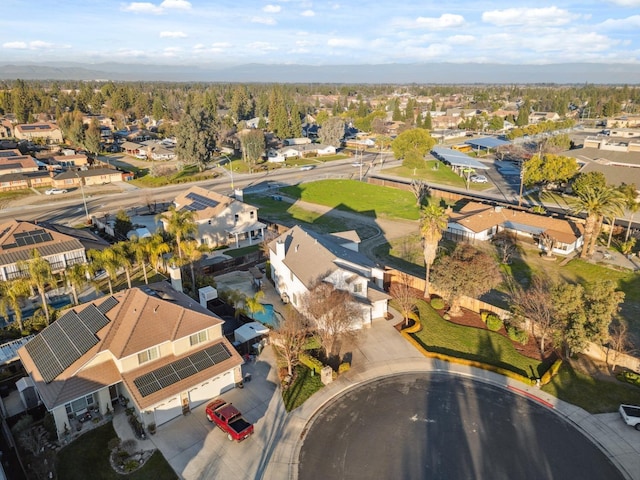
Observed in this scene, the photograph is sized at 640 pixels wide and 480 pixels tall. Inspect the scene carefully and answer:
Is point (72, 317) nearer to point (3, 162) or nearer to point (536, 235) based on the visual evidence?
point (536, 235)

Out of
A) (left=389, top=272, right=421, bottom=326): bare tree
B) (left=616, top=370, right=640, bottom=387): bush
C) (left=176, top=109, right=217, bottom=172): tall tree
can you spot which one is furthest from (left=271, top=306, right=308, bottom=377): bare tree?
(left=176, top=109, right=217, bottom=172): tall tree

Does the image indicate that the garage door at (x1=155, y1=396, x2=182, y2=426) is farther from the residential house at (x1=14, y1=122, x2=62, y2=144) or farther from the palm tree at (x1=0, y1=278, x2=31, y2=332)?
the residential house at (x1=14, y1=122, x2=62, y2=144)

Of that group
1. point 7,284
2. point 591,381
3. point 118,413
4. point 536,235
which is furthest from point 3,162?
point 591,381

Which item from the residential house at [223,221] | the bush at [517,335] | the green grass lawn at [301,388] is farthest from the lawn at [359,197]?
the green grass lawn at [301,388]

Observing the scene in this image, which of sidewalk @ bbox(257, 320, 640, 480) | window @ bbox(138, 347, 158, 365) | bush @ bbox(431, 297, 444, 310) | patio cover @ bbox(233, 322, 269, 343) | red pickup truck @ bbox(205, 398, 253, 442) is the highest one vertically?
window @ bbox(138, 347, 158, 365)

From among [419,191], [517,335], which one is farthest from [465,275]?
[419,191]

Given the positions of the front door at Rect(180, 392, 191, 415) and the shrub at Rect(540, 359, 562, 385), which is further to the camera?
the shrub at Rect(540, 359, 562, 385)
